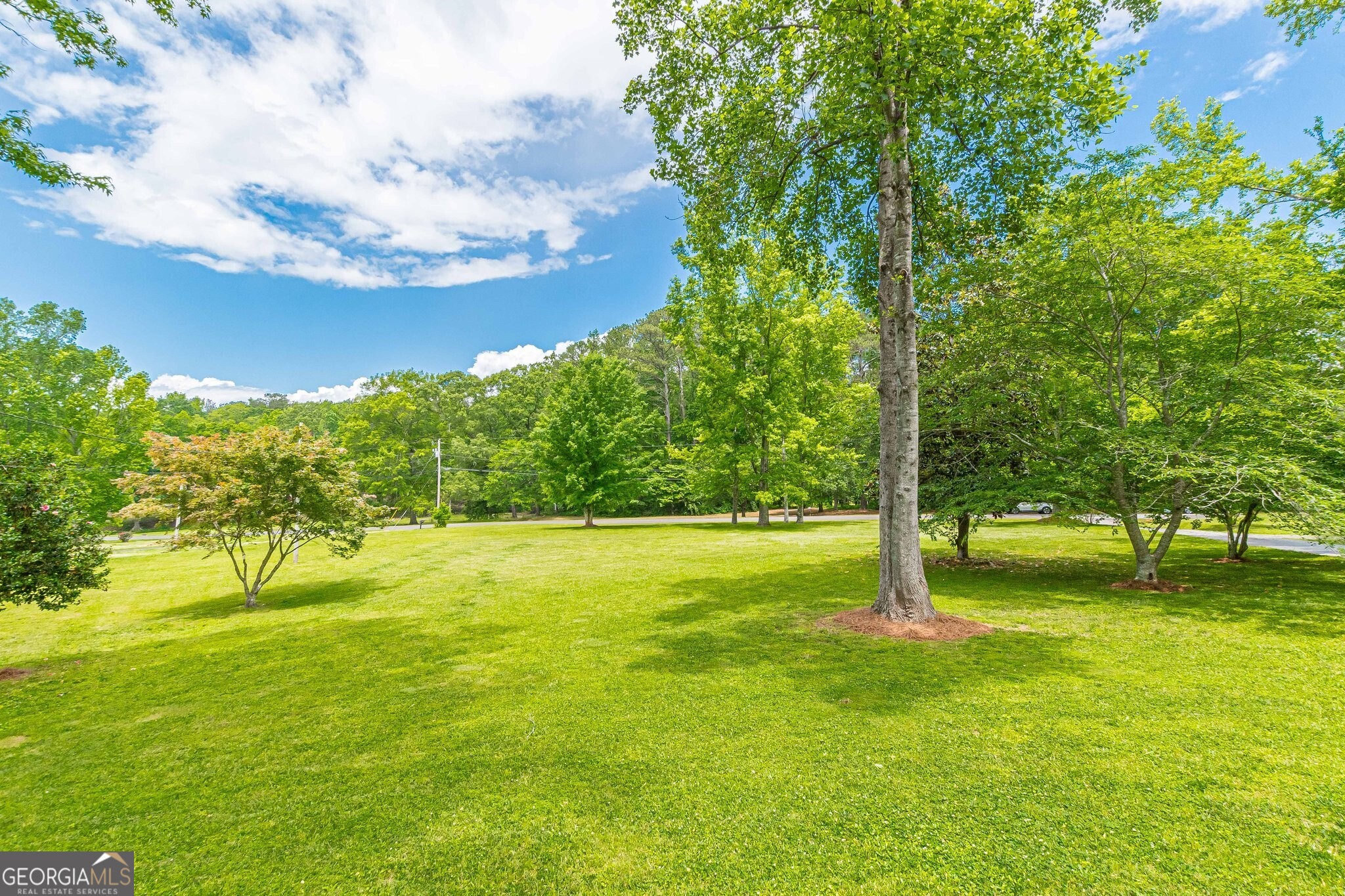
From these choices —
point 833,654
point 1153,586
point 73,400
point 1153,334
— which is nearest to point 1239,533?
point 1153,586

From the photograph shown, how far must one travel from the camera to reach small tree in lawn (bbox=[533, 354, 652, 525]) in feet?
102

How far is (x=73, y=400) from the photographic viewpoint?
25.4 m

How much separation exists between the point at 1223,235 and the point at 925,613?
10.2m

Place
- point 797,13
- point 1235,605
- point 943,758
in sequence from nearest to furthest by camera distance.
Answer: point 943,758 < point 797,13 < point 1235,605

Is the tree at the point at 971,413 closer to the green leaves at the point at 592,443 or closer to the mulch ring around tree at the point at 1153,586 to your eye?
the mulch ring around tree at the point at 1153,586

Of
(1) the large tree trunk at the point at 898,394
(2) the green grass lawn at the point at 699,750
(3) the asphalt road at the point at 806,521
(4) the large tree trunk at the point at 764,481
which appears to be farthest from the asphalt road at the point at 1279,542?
(4) the large tree trunk at the point at 764,481

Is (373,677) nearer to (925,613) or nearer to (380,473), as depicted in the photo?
(925,613)

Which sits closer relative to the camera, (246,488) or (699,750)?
(699,750)

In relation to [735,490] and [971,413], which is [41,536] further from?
[735,490]

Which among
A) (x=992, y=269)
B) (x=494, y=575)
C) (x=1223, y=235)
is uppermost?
(x=1223, y=235)

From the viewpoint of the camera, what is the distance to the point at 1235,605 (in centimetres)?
830

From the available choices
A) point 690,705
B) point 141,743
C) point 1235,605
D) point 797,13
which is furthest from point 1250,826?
point 797,13

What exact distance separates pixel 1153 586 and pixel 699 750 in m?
10.6

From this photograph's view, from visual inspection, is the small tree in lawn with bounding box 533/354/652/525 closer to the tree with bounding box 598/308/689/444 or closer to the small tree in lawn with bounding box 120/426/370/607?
the tree with bounding box 598/308/689/444
